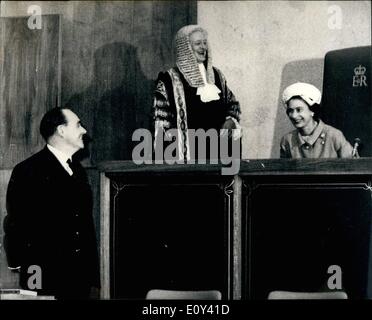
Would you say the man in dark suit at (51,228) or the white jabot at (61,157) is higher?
the white jabot at (61,157)

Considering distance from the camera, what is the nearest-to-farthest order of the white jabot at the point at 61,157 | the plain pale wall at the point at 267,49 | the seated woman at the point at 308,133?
the seated woman at the point at 308,133 < the white jabot at the point at 61,157 < the plain pale wall at the point at 267,49

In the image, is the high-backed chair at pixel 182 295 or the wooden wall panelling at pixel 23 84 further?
the wooden wall panelling at pixel 23 84

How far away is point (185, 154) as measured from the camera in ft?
16.1

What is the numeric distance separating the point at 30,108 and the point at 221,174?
1.37m

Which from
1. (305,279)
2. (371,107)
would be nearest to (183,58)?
(371,107)

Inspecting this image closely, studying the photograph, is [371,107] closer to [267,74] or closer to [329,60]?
[329,60]

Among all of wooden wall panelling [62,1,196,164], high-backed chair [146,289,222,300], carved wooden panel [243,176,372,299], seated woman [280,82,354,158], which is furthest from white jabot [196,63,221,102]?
high-backed chair [146,289,222,300]

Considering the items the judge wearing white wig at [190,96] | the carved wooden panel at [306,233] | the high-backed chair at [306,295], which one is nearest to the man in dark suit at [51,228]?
the judge wearing white wig at [190,96]

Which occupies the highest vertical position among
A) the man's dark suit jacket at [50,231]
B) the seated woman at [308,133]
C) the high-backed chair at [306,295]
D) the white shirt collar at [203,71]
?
the white shirt collar at [203,71]

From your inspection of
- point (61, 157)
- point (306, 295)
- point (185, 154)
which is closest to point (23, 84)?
point (61, 157)

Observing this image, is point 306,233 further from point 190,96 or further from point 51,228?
point 51,228

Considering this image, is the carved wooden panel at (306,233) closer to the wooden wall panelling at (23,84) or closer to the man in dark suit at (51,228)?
the man in dark suit at (51,228)

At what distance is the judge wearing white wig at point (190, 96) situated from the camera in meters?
4.92

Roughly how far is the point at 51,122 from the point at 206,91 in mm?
949
